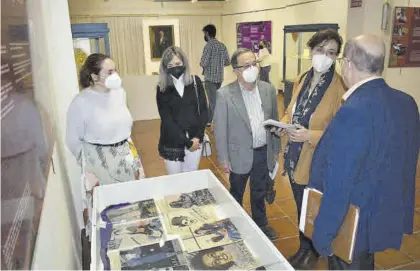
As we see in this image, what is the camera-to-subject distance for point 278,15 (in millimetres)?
7918

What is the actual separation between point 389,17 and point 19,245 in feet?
16.4

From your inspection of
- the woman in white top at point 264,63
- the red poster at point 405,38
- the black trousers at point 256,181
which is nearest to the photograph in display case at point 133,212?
the black trousers at point 256,181

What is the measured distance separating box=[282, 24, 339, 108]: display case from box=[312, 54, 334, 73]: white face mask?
4.04 meters

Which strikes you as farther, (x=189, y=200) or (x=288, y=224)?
(x=288, y=224)

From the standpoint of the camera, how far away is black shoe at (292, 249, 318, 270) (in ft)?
7.94

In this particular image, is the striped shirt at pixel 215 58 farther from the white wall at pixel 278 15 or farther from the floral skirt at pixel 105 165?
the floral skirt at pixel 105 165

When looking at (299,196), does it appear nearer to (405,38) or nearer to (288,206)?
(288,206)

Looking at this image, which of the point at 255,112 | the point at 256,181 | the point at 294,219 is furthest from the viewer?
the point at 294,219

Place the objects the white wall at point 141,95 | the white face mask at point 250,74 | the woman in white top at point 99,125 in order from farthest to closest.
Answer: the white wall at point 141,95 < the white face mask at point 250,74 < the woman in white top at point 99,125

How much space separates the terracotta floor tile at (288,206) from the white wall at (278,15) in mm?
3628

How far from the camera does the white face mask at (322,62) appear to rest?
6.71 feet

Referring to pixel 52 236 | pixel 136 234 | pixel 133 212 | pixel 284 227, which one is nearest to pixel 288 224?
pixel 284 227

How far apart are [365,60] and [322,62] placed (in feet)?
2.01

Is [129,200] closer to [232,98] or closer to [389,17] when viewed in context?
[232,98]
